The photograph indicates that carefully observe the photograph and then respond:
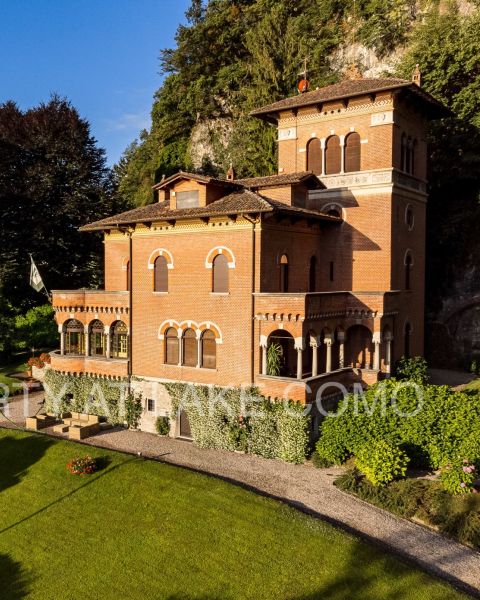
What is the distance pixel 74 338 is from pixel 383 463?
21773 mm

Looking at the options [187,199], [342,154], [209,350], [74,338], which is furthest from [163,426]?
[342,154]

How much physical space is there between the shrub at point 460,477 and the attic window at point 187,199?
16569 mm

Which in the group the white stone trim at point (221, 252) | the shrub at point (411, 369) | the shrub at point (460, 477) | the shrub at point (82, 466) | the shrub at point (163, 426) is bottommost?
the shrub at point (82, 466)

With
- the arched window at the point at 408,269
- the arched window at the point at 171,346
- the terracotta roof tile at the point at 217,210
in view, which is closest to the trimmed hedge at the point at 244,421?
the arched window at the point at 171,346

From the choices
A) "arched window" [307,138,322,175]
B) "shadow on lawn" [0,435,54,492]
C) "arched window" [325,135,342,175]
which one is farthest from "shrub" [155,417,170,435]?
"arched window" [325,135,342,175]

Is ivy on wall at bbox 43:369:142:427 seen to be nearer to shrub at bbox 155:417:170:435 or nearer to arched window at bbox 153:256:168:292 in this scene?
shrub at bbox 155:417:170:435

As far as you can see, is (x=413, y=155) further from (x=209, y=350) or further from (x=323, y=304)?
(x=209, y=350)

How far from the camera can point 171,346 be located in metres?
27.5

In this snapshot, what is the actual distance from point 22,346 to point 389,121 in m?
32.3

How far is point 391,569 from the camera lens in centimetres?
1502

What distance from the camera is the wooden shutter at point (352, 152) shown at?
2892cm

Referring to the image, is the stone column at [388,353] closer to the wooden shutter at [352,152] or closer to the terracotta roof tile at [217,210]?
the terracotta roof tile at [217,210]

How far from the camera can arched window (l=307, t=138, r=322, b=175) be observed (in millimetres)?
30172

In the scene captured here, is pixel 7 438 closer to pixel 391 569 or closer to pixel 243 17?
pixel 391 569
